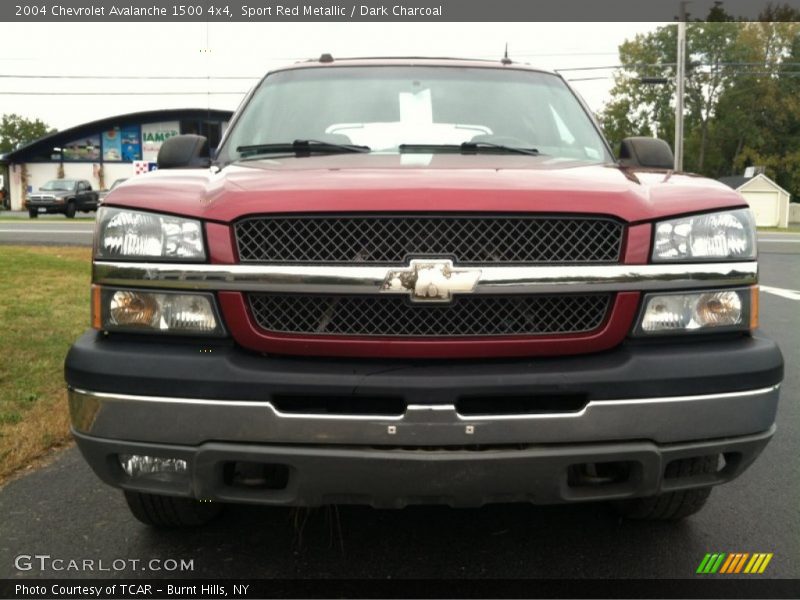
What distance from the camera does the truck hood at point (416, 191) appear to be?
2.38m

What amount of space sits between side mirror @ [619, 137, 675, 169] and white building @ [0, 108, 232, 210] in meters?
62.0

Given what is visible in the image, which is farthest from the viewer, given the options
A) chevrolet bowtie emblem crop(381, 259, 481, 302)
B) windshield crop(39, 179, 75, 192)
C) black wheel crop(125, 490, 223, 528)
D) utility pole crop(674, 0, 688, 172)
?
windshield crop(39, 179, 75, 192)

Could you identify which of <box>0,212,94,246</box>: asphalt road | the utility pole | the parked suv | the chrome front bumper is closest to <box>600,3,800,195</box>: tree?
the utility pole

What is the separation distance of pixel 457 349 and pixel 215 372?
2.33 feet

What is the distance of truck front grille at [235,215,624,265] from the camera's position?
2375 mm

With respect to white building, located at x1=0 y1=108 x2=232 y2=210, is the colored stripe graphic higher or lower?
lower

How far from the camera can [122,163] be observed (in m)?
62.5

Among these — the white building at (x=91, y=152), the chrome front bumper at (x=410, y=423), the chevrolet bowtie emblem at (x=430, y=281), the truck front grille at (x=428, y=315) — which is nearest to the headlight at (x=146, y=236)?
the truck front grille at (x=428, y=315)

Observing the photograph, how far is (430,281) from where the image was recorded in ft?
7.70

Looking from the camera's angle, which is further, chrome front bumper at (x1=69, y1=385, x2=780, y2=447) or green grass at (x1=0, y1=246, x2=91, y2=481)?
green grass at (x1=0, y1=246, x2=91, y2=481)

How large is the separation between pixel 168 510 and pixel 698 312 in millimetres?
1983

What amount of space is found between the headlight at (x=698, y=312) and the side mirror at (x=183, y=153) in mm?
1969

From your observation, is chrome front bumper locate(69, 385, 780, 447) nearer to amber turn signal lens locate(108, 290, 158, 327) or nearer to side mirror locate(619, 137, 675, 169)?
amber turn signal lens locate(108, 290, 158, 327)

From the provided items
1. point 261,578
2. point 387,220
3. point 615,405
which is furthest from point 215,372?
point 615,405
